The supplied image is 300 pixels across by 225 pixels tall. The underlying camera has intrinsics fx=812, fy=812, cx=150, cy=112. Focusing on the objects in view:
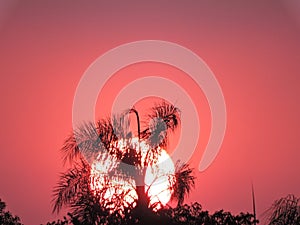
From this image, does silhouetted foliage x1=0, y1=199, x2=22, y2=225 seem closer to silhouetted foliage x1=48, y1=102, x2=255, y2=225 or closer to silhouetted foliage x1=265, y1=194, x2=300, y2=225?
silhouetted foliage x1=48, y1=102, x2=255, y2=225

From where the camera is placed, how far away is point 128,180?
63.2 feet

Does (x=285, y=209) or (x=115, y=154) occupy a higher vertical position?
(x=115, y=154)

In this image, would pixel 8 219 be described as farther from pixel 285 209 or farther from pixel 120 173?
pixel 285 209

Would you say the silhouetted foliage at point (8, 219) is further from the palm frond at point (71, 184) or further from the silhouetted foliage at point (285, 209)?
the silhouetted foliage at point (285, 209)

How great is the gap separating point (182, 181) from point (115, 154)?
6.61ft

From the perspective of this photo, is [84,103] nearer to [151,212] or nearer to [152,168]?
[152,168]

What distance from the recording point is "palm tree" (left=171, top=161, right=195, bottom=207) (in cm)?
2022

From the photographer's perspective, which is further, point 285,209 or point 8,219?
point 8,219

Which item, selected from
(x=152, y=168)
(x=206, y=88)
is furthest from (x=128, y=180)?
(x=206, y=88)

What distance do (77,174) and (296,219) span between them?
21.3ft

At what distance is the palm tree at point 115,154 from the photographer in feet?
63.3

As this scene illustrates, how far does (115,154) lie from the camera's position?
19422mm

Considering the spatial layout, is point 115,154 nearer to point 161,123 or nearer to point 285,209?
point 161,123

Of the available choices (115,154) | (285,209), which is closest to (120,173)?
(115,154)
